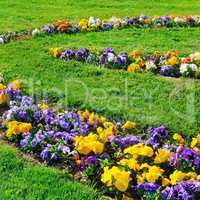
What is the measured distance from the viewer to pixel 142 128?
27.8 ft

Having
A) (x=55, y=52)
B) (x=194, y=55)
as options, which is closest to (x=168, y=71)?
(x=194, y=55)

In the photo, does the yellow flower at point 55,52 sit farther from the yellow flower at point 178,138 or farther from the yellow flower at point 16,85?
the yellow flower at point 178,138

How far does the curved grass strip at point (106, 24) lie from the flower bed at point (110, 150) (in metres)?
5.06

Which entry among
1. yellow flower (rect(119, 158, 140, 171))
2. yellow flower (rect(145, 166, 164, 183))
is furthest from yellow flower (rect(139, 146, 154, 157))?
yellow flower (rect(145, 166, 164, 183))

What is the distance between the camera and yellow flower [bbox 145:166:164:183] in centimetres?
681

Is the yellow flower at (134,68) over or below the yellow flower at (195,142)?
over

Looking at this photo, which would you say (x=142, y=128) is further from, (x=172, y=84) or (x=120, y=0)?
(x=120, y=0)

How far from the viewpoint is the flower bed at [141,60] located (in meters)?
10.5

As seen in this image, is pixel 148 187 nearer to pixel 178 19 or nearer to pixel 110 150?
pixel 110 150

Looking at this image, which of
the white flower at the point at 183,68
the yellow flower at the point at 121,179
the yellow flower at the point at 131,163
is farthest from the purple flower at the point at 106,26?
the yellow flower at the point at 121,179

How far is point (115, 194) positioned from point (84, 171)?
22.1 inches

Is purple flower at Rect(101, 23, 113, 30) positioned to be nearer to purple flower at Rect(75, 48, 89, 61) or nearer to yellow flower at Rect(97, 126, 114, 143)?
purple flower at Rect(75, 48, 89, 61)

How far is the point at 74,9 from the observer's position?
1723 centimetres

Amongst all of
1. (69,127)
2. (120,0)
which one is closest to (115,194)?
(69,127)
